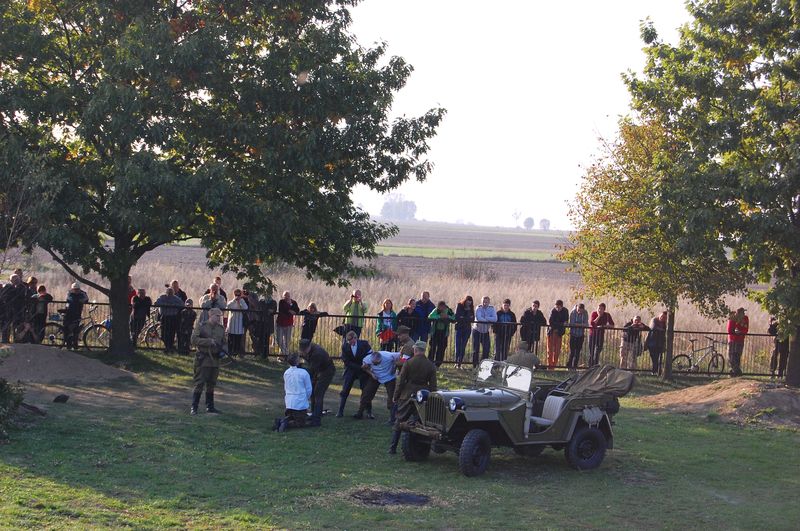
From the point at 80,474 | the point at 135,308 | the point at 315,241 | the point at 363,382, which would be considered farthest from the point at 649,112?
the point at 80,474

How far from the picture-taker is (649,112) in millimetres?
21047

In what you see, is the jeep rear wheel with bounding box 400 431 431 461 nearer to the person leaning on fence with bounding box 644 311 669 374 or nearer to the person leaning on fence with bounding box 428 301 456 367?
the person leaning on fence with bounding box 428 301 456 367

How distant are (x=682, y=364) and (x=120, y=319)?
14.6 meters

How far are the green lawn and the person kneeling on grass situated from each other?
31 centimetres

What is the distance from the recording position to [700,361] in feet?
79.1

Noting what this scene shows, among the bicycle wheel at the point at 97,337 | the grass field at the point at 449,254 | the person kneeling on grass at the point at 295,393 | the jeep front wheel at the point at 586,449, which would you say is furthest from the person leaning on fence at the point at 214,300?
the grass field at the point at 449,254

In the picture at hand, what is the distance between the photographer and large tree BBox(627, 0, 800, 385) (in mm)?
17812

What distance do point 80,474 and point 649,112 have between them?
1544cm

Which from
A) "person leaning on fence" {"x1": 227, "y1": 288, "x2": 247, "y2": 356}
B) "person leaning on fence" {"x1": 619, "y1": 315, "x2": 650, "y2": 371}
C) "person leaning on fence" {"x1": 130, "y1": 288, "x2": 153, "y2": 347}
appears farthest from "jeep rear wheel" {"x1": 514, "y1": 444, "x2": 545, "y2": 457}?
"person leaning on fence" {"x1": 130, "y1": 288, "x2": 153, "y2": 347}

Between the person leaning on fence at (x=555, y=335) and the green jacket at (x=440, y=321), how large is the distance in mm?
2789

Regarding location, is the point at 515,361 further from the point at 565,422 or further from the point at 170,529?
the point at 170,529

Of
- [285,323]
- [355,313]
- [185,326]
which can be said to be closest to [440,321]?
[355,313]

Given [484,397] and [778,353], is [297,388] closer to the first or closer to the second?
[484,397]

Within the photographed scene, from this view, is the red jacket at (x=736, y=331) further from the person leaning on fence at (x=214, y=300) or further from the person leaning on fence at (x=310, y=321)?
the person leaning on fence at (x=214, y=300)
